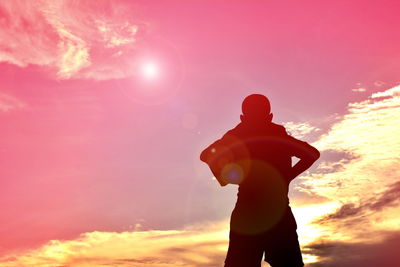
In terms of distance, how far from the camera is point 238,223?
23.5 feet

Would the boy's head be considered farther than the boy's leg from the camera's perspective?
Yes

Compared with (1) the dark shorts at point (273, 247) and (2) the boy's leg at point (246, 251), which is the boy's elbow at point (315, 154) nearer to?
(1) the dark shorts at point (273, 247)

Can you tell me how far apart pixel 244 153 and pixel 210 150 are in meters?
0.59

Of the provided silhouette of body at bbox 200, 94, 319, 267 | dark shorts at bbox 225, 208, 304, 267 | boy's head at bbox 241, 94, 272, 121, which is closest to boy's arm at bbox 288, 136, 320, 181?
silhouette of body at bbox 200, 94, 319, 267

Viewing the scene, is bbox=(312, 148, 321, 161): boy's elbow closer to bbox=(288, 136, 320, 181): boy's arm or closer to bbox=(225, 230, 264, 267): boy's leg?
bbox=(288, 136, 320, 181): boy's arm

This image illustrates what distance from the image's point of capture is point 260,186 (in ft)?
23.2

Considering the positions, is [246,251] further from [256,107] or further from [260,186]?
[256,107]

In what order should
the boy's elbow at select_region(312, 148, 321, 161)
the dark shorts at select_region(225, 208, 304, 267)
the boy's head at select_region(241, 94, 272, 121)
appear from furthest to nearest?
1. the boy's elbow at select_region(312, 148, 321, 161)
2. the boy's head at select_region(241, 94, 272, 121)
3. the dark shorts at select_region(225, 208, 304, 267)

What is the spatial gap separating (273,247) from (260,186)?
100cm

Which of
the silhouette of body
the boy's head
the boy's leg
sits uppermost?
the boy's head

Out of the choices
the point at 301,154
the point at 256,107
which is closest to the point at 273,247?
the point at 301,154

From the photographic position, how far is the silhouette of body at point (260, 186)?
7066mm

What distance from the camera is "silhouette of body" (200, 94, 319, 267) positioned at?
707cm

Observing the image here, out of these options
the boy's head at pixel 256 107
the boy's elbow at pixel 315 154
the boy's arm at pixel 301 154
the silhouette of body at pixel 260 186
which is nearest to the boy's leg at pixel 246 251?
the silhouette of body at pixel 260 186
